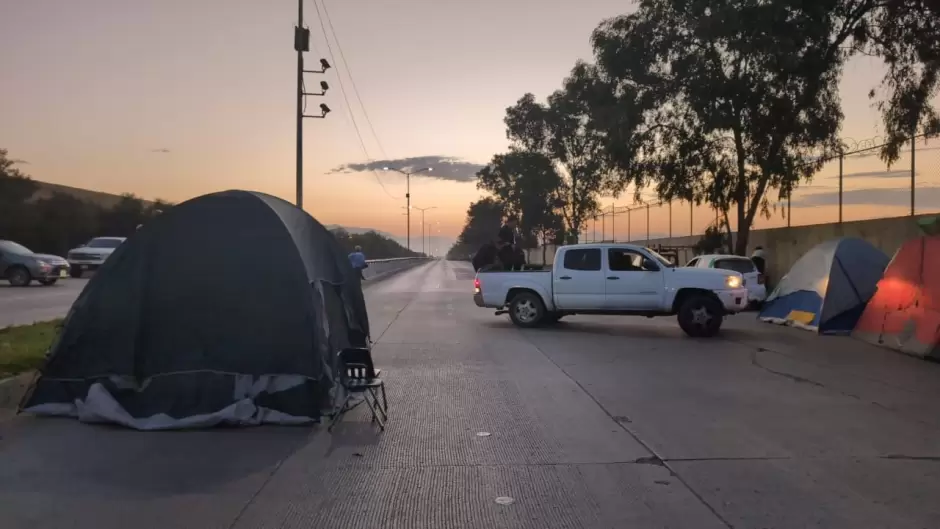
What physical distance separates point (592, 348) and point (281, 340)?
288 inches

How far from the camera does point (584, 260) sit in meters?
17.4

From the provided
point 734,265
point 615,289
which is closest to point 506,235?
point 615,289

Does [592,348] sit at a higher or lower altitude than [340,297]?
lower

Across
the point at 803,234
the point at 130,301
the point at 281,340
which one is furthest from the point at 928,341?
the point at 803,234

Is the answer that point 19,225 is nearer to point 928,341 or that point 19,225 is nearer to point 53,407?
point 53,407

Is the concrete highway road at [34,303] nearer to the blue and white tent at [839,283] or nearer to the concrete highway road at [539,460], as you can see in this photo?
the concrete highway road at [539,460]

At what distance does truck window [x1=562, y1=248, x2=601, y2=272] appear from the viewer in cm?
1727

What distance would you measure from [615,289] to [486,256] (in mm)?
4421

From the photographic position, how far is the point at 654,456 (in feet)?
22.6

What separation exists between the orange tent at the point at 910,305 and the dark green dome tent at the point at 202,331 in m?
9.84

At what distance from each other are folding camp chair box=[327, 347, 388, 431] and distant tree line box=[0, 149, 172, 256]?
42757mm

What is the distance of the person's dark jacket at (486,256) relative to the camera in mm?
20172

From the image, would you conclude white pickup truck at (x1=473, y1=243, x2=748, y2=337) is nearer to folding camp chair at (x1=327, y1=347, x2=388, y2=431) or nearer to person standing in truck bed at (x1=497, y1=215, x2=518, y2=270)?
person standing in truck bed at (x1=497, y1=215, x2=518, y2=270)

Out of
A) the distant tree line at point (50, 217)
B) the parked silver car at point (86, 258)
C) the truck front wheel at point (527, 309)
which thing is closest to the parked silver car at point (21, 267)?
the parked silver car at point (86, 258)
